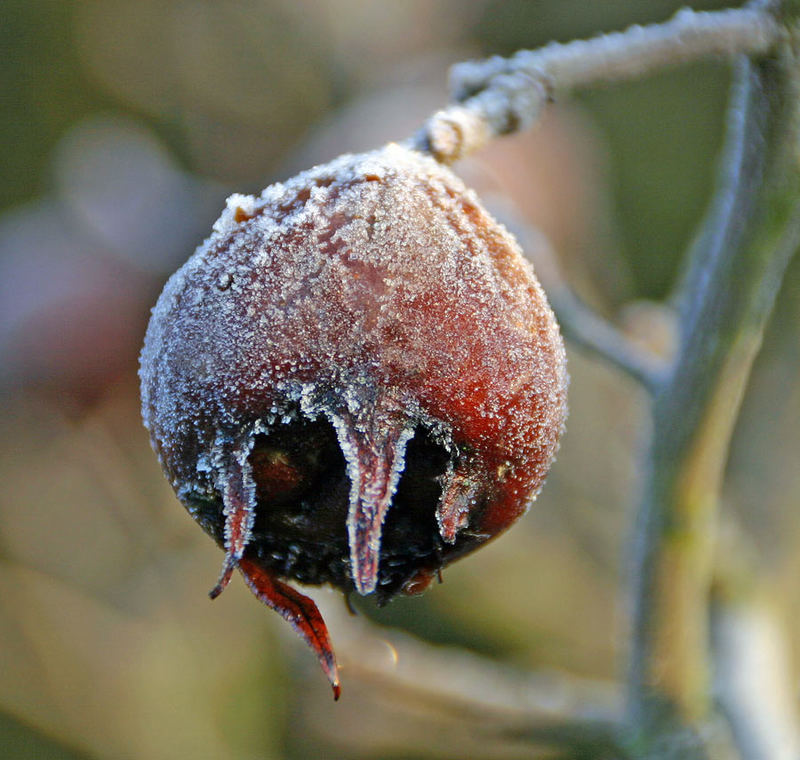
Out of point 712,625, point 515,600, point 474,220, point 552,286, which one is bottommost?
point 515,600

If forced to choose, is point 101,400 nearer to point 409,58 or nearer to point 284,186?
point 284,186

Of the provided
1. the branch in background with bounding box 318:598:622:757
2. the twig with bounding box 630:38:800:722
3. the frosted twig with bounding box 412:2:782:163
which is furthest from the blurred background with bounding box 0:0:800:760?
the frosted twig with bounding box 412:2:782:163

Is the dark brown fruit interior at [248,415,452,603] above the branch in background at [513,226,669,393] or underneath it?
above

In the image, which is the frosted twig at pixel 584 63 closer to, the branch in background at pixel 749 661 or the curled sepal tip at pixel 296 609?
the curled sepal tip at pixel 296 609

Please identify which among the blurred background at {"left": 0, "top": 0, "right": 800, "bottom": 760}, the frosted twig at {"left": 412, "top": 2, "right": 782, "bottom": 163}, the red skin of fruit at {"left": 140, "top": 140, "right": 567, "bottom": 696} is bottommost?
→ the blurred background at {"left": 0, "top": 0, "right": 800, "bottom": 760}

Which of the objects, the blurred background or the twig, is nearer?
the twig

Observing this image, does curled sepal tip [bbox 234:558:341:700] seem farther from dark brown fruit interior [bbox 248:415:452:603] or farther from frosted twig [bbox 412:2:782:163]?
frosted twig [bbox 412:2:782:163]

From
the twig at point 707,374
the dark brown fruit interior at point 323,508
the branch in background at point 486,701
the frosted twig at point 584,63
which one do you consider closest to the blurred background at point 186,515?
the branch in background at point 486,701

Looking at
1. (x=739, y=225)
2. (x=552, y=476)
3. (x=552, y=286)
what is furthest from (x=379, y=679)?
(x=552, y=476)
